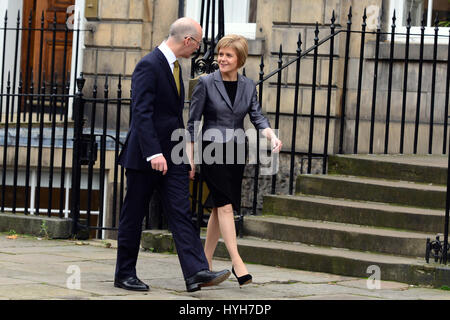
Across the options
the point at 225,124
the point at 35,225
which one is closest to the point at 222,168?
the point at 225,124

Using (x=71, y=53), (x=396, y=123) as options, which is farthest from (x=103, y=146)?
(x=71, y=53)

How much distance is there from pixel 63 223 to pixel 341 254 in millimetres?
3069

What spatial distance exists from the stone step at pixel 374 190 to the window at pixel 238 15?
3442 millimetres

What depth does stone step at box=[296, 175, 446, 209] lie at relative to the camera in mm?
8219

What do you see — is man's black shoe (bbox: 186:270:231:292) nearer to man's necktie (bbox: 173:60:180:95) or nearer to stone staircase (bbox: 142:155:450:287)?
man's necktie (bbox: 173:60:180:95)

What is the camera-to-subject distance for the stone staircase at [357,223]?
24.4ft

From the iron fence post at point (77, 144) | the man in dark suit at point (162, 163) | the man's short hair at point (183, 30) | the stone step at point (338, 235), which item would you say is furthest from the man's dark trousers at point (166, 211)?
the iron fence post at point (77, 144)

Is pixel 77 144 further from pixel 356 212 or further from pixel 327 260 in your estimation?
pixel 327 260

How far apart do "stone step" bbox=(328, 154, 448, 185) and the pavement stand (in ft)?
5.64

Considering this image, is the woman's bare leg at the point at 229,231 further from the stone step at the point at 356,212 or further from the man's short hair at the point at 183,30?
the stone step at the point at 356,212

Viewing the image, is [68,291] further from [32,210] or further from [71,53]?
[71,53]

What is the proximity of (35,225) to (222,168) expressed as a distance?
345cm

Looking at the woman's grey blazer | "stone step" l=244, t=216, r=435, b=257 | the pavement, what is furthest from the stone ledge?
the woman's grey blazer

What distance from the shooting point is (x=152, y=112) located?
614 cm
